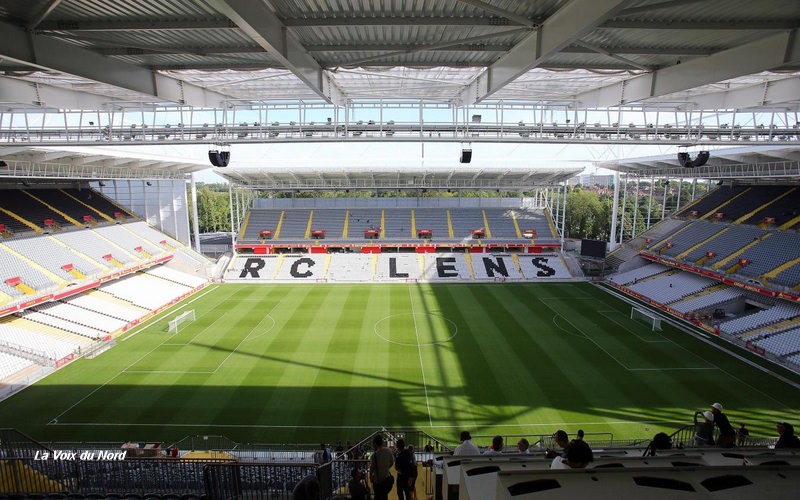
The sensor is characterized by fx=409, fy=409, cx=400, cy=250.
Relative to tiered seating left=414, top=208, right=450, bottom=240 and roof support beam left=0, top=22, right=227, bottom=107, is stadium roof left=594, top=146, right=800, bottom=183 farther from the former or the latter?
roof support beam left=0, top=22, right=227, bottom=107

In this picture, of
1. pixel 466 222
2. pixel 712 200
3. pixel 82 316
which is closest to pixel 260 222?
pixel 82 316

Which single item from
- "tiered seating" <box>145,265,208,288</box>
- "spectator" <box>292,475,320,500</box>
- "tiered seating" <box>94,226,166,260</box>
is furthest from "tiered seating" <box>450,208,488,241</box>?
"spectator" <box>292,475,320,500</box>

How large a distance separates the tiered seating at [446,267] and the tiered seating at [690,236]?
14.2 metres

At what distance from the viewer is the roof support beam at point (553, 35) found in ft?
15.7

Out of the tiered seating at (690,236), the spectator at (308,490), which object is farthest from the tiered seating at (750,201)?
the spectator at (308,490)

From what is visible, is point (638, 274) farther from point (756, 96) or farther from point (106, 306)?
point (106, 306)

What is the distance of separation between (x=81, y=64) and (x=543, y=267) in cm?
3124

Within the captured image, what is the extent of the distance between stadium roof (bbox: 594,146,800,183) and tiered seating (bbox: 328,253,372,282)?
19491 mm

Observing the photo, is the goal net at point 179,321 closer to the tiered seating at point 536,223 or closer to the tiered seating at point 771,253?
the tiered seating at point 536,223

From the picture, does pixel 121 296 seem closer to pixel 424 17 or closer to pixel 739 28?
pixel 424 17

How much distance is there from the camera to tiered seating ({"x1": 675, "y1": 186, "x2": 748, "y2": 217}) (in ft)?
101

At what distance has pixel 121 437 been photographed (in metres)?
12.0

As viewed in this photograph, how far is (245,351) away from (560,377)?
13187mm

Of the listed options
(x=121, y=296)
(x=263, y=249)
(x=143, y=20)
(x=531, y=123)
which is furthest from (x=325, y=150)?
(x=143, y=20)
